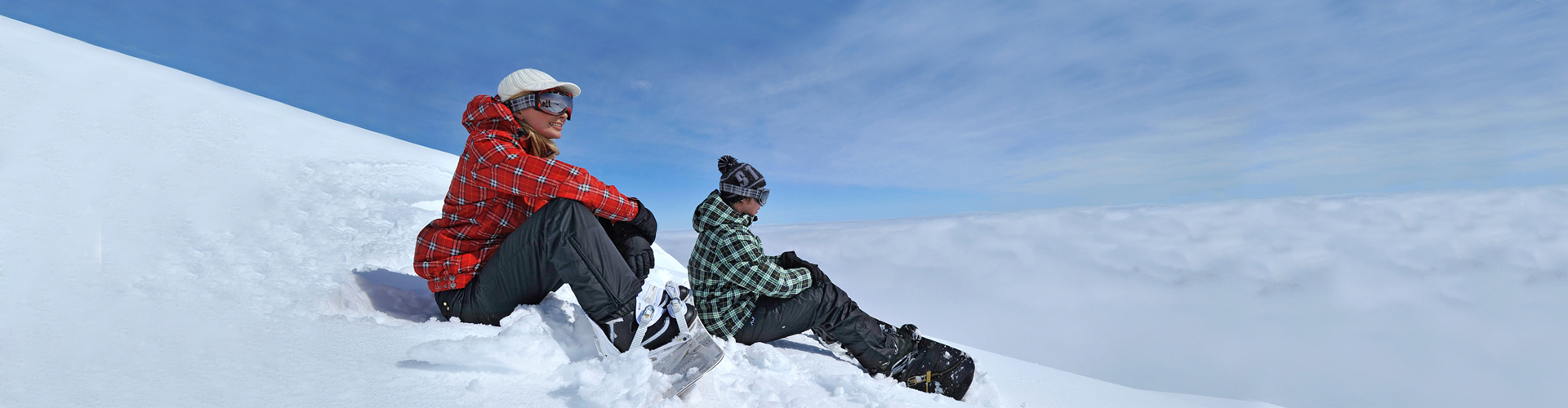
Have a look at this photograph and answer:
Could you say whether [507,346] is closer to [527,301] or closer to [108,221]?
[527,301]

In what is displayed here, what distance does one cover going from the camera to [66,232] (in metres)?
2.52

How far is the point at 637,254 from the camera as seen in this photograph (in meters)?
2.61

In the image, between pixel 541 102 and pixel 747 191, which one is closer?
pixel 541 102

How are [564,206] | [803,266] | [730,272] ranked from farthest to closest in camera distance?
[803,266], [730,272], [564,206]

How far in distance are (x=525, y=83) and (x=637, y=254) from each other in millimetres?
774

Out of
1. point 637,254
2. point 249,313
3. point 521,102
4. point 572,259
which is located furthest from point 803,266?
point 249,313

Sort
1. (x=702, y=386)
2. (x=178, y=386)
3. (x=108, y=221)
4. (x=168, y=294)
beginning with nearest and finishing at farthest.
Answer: (x=178, y=386), (x=702, y=386), (x=168, y=294), (x=108, y=221)

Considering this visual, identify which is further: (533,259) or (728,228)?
(728,228)

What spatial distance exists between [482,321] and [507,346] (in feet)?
2.16

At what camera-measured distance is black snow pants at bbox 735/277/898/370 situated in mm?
3088

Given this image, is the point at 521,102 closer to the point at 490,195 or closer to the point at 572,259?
the point at 490,195

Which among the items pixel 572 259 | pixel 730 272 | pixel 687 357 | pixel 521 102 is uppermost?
pixel 521 102

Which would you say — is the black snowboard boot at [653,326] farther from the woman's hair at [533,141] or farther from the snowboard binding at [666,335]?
the woman's hair at [533,141]

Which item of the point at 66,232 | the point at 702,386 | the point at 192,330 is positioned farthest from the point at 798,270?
the point at 66,232
